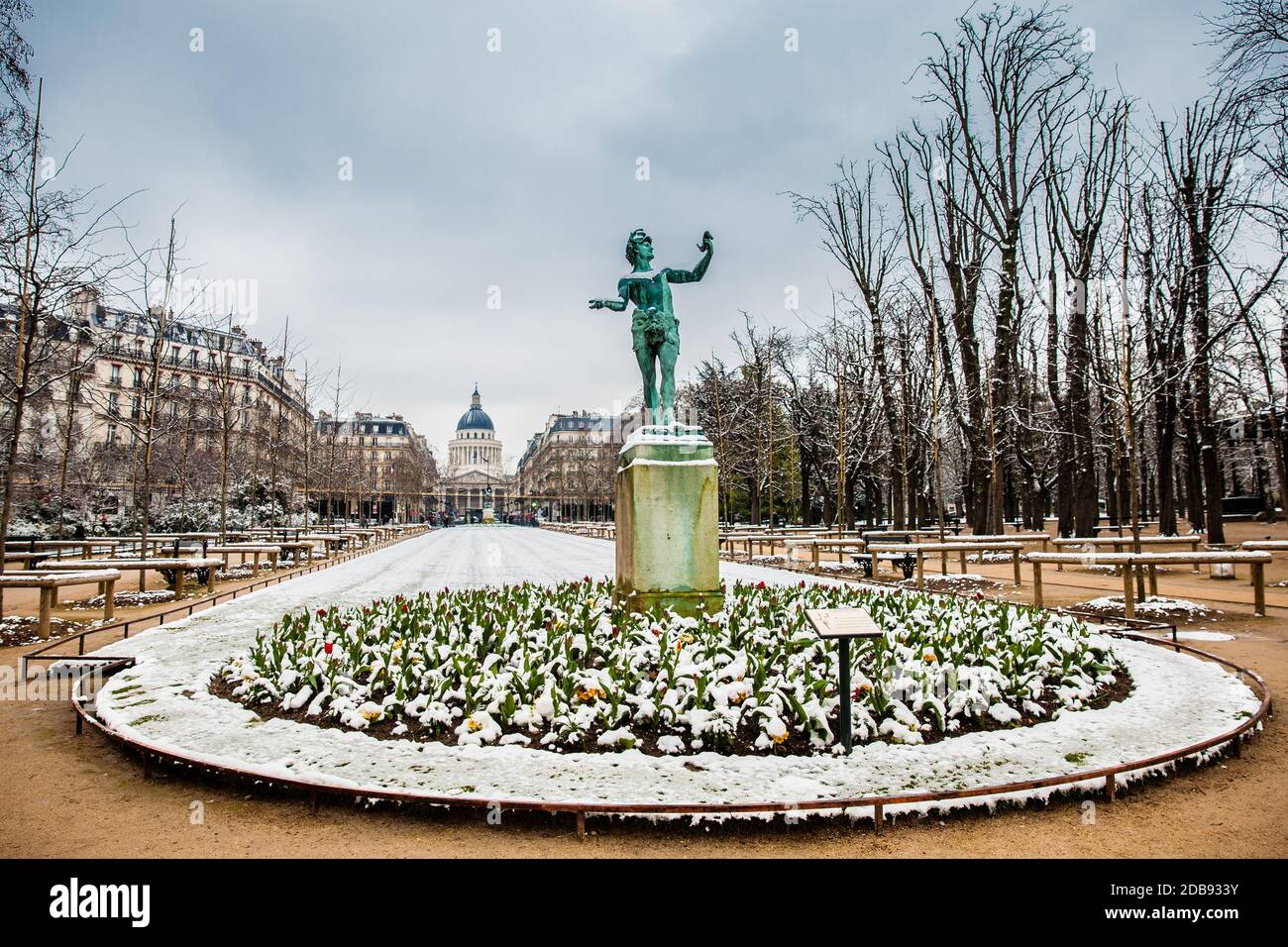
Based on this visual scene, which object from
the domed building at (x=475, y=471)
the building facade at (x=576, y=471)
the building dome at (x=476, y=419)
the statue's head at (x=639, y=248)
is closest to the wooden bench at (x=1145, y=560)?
the statue's head at (x=639, y=248)

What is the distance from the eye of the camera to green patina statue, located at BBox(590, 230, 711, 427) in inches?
375

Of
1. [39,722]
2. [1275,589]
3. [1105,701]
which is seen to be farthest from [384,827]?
[1275,589]

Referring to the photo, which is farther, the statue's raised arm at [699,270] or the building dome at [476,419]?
the building dome at [476,419]

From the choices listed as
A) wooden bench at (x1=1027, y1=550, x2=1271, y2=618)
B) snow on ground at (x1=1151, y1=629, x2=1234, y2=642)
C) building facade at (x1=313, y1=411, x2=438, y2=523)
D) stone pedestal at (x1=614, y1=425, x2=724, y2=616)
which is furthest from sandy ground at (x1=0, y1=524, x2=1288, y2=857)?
building facade at (x1=313, y1=411, x2=438, y2=523)

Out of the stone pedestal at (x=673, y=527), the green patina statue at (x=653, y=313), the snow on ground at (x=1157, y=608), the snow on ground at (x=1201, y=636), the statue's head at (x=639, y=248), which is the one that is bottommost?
the snow on ground at (x=1201, y=636)

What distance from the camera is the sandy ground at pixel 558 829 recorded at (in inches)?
146

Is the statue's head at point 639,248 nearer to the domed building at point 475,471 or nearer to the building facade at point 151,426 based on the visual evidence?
the building facade at point 151,426

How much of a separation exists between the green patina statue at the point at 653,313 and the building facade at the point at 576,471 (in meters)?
19.3

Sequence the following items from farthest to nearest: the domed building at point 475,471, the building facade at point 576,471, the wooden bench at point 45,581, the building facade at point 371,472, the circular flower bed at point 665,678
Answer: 1. the domed building at point 475,471
2. the building facade at point 576,471
3. the building facade at point 371,472
4. the wooden bench at point 45,581
5. the circular flower bed at point 665,678

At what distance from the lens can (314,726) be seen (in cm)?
561

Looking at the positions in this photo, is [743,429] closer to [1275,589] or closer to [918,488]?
[918,488]

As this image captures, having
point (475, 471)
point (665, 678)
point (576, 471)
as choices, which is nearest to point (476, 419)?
point (475, 471)

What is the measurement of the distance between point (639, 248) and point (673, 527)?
377 centimetres

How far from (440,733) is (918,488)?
1573 inches
